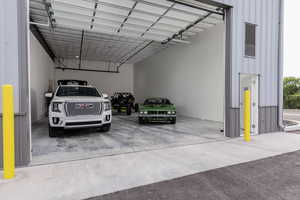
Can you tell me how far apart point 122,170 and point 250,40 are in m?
5.78

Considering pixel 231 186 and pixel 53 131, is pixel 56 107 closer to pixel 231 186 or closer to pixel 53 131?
pixel 53 131

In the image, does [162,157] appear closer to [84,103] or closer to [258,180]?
[258,180]

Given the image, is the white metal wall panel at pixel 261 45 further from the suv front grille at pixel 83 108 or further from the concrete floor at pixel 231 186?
the suv front grille at pixel 83 108

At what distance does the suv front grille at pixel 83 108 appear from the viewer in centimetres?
480

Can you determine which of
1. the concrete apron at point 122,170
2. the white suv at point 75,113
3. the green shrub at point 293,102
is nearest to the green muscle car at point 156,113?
the white suv at point 75,113

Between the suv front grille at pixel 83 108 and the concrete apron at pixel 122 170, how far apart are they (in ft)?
6.43

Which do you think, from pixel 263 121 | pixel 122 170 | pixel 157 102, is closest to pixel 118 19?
pixel 157 102

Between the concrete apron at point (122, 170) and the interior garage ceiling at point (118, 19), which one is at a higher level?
the interior garage ceiling at point (118, 19)

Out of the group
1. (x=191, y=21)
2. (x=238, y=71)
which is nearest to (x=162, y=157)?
(x=238, y=71)

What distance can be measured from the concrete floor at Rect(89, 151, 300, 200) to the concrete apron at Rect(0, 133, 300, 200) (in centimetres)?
18

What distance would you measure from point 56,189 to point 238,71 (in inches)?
218

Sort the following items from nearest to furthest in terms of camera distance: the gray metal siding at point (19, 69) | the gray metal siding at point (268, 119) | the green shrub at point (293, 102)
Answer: the gray metal siding at point (19, 69)
the gray metal siding at point (268, 119)
the green shrub at point (293, 102)

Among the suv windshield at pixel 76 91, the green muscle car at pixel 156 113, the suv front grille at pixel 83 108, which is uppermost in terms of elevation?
the suv windshield at pixel 76 91

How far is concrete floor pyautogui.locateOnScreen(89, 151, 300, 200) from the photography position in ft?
6.94
